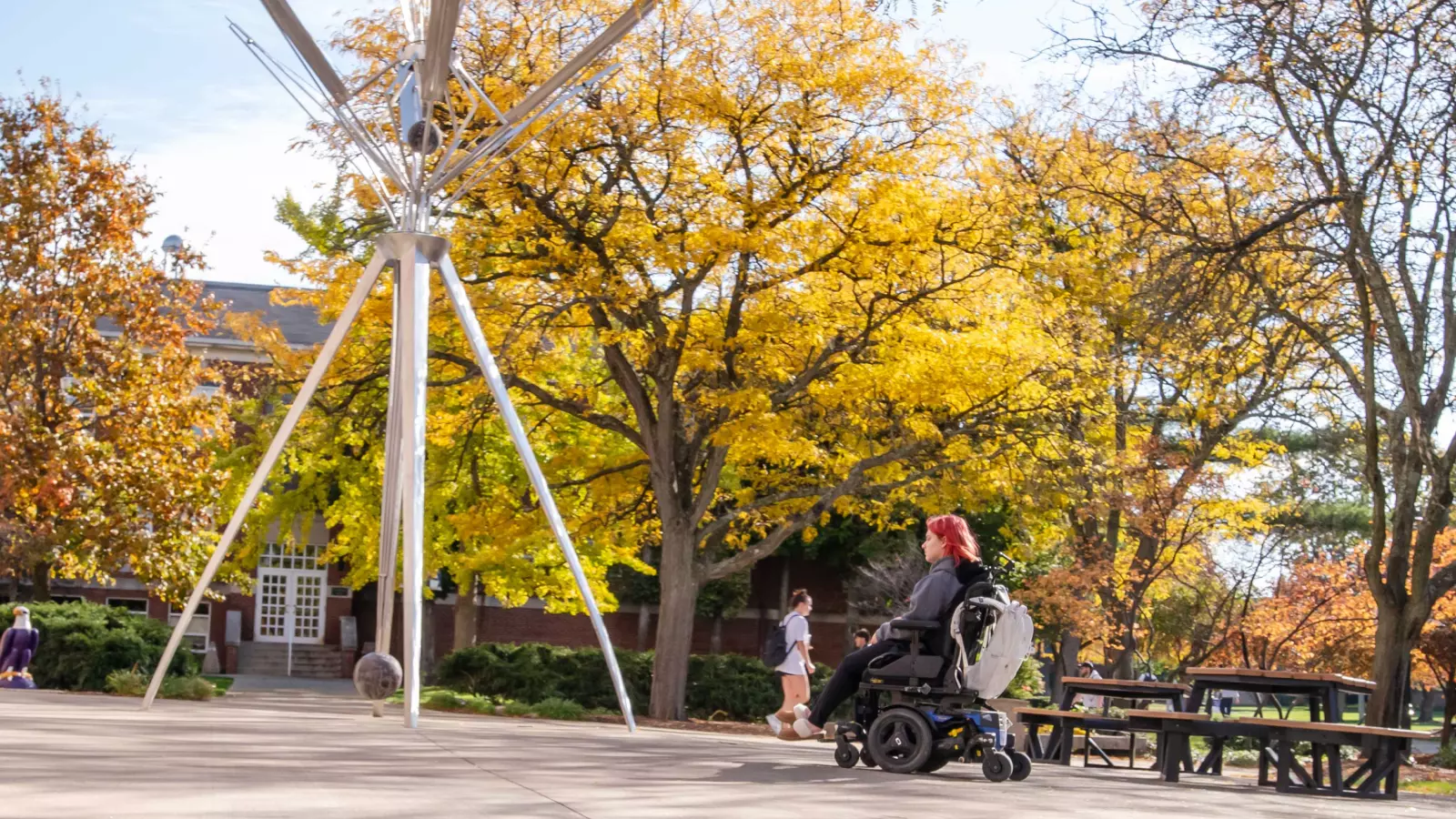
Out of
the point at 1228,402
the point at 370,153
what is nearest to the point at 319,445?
the point at 370,153

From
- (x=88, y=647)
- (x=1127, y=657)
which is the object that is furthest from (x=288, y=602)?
(x=1127, y=657)

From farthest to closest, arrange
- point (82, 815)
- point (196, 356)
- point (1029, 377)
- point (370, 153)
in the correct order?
point (196, 356)
point (1029, 377)
point (370, 153)
point (82, 815)

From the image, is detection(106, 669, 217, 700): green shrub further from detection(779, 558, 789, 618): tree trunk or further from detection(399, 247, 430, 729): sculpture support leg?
detection(779, 558, 789, 618): tree trunk

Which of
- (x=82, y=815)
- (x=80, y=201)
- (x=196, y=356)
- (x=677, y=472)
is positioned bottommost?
(x=82, y=815)

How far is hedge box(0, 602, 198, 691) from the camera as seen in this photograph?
71.6 ft

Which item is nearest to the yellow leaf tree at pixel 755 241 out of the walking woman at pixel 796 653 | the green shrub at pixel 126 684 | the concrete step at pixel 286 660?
the walking woman at pixel 796 653

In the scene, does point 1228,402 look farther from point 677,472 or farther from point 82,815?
point 82,815

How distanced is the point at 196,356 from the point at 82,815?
70.9ft

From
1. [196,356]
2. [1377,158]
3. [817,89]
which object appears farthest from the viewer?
[196,356]

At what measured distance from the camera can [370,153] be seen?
12727 millimetres

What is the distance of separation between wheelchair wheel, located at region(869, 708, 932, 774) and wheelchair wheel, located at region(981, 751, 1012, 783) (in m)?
0.37

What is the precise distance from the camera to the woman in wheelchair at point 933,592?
387 inches

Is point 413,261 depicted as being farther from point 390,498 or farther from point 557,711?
point 557,711

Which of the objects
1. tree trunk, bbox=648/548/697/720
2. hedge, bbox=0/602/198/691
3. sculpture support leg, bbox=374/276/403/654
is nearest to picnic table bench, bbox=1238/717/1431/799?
sculpture support leg, bbox=374/276/403/654
